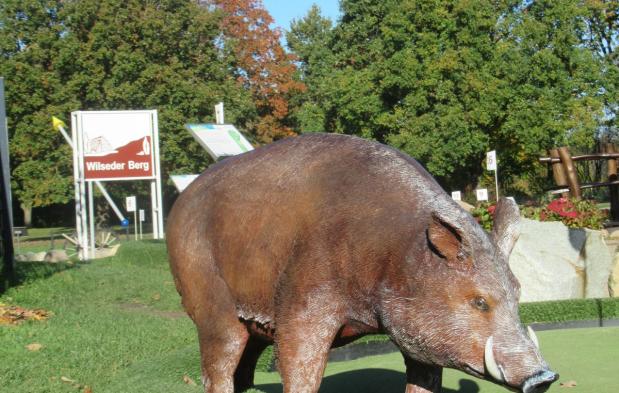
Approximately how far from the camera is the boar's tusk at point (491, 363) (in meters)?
2.89

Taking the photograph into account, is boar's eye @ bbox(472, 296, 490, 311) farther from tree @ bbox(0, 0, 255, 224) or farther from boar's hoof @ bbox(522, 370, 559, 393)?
tree @ bbox(0, 0, 255, 224)

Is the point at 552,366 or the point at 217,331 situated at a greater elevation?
the point at 217,331

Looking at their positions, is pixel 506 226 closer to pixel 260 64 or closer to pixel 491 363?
pixel 491 363

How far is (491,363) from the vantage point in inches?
115

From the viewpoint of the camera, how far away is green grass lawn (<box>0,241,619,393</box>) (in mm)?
6543

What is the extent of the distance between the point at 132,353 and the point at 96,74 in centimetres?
2776

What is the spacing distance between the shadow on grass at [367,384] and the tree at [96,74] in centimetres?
2859

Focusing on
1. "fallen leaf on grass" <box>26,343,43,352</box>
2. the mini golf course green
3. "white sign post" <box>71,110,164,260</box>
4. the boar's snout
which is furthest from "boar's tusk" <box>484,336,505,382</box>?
→ "white sign post" <box>71,110,164,260</box>

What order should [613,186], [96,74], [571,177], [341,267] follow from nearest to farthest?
[341,267], [571,177], [613,186], [96,74]

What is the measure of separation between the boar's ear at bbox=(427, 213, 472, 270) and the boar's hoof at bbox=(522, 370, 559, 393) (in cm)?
49

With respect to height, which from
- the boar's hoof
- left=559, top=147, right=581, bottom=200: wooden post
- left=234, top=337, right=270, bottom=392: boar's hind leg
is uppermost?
left=559, top=147, right=581, bottom=200: wooden post

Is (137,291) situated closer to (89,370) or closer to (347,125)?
(89,370)

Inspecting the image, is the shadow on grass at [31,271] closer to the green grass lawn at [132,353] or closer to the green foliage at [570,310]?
the green grass lawn at [132,353]

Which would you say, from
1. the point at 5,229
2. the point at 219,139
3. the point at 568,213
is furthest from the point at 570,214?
the point at 5,229
